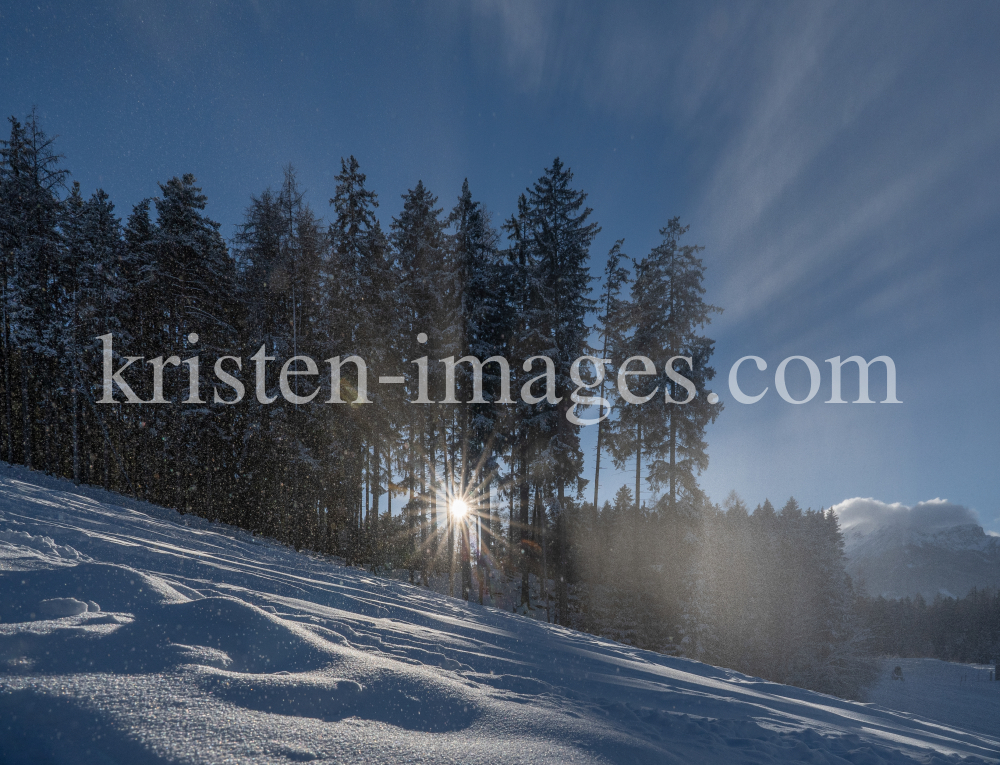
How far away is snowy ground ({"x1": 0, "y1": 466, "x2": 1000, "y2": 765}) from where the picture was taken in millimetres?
1406

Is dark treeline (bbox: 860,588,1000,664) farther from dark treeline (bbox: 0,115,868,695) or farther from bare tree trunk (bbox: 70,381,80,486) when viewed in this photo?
bare tree trunk (bbox: 70,381,80,486)

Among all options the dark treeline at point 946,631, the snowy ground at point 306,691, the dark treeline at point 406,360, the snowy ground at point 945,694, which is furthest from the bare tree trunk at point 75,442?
the dark treeline at point 946,631

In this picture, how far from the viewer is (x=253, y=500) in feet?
77.8

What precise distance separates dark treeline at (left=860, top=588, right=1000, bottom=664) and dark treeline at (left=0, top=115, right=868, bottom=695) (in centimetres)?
6949

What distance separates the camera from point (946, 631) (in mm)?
76562

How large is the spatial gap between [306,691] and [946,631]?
11677cm

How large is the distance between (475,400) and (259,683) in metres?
13.7

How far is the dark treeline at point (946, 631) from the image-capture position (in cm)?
6862

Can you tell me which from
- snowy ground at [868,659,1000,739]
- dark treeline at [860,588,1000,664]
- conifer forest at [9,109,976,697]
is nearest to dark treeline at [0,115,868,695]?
conifer forest at [9,109,976,697]

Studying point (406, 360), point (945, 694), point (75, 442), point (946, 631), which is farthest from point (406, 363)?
point (946, 631)

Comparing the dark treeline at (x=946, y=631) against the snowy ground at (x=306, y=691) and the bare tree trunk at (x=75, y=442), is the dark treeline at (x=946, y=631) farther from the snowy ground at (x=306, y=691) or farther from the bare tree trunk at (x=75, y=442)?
the bare tree trunk at (x=75, y=442)

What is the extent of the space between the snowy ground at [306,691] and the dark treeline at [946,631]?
82523mm

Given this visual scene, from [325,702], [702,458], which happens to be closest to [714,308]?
[702,458]

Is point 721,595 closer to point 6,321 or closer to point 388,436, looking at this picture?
point 388,436
